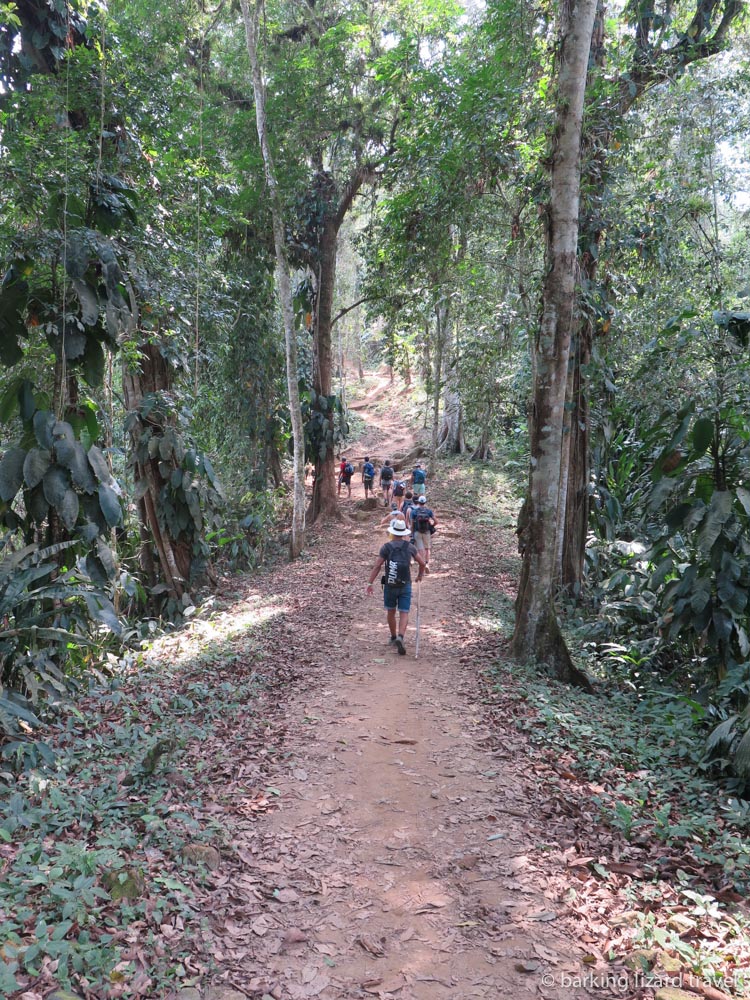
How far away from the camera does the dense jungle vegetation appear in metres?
6.10

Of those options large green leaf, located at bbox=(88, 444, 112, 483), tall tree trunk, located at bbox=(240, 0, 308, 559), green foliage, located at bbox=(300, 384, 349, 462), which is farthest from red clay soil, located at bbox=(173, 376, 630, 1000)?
green foliage, located at bbox=(300, 384, 349, 462)

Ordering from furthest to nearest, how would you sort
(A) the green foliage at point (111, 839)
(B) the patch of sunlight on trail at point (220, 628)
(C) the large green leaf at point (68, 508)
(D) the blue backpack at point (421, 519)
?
(D) the blue backpack at point (421, 519) < (B) the patch of sunlight on trail at point (220, 628) < (C) the large green leaf at point (68, 508) < (A) the green foliage at point (111, 839)

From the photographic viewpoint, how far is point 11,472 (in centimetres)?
579

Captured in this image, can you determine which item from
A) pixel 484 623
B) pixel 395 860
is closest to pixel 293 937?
pixel 395 860

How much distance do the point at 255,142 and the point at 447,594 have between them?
37.1ft

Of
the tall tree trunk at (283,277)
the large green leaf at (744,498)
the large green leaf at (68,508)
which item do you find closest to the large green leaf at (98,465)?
the large green leaf at (68,508)

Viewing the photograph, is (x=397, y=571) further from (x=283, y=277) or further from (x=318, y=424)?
(x=318, y=424)

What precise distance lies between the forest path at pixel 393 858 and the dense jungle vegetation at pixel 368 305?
1.21 m

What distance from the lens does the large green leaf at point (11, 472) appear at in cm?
573

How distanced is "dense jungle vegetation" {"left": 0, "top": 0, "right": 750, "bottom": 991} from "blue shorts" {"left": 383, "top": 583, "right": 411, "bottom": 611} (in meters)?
1.42

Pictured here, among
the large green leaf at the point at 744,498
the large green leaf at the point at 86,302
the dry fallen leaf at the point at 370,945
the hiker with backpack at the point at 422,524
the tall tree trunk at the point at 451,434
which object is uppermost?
the large green leaf at the point at 86,302

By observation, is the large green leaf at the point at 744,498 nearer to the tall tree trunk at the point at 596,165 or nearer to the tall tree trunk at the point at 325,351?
the tall tree trunk at the point at 596,165

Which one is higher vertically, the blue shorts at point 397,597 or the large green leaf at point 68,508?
the large green leaf at point 68,508

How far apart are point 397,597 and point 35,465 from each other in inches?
175
